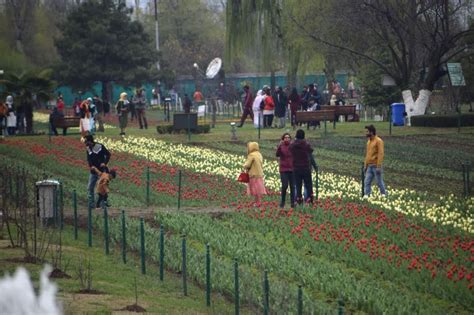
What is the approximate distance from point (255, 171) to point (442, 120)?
25.2 m

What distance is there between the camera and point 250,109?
184ft

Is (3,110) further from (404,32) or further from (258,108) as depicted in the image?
(404,32)

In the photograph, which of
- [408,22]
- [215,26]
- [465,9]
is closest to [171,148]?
[408,22]

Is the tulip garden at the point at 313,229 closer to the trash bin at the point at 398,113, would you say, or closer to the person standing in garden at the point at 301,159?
the person standing in garden at the point at 301,159

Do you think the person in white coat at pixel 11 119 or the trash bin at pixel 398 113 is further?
the trash bin at pixel 398 113

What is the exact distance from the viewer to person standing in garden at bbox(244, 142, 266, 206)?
95.2ft

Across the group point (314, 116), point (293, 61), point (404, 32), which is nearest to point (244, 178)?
point (314, 116)

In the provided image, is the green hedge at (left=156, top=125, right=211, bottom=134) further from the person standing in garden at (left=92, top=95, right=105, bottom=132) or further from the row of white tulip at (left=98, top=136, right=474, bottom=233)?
the person standing in garden at (left=92, top=95, right=105, bottom=132)

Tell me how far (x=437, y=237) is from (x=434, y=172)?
1450 cm

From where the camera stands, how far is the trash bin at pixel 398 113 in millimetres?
54969

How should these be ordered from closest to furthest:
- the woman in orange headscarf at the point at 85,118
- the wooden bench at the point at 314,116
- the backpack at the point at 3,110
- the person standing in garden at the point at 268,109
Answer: the woman in orange headscarf at the point at 85,118 → the backpack at the point at 3,110 → the wooden bench at the point at 314,116 → the person standing in garden at the point at 268,109

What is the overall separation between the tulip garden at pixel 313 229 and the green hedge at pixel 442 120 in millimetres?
9825

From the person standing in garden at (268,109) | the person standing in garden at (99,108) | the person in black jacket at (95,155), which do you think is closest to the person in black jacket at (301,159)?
the person in black jacket at (95,155)

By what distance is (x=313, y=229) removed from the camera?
79.4 feet
